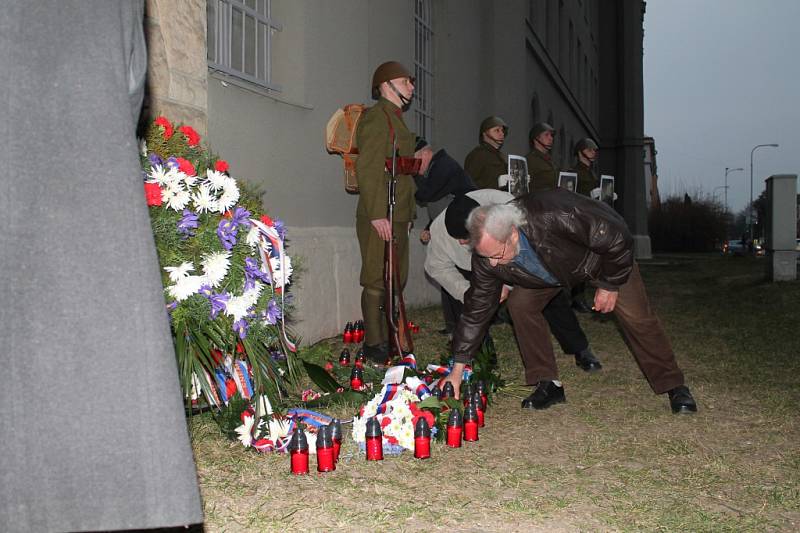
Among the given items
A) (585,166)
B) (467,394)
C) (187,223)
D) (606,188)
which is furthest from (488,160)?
(187,223)

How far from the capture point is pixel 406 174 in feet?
20.8

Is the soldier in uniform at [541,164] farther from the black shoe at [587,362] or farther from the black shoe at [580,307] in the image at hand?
the black shoe at [587,362]

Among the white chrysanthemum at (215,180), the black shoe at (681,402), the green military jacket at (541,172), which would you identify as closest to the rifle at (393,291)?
the black shoe at (681,402)

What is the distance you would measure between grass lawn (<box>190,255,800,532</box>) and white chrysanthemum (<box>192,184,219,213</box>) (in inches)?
45.6

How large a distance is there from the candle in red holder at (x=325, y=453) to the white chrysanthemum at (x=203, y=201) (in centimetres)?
124

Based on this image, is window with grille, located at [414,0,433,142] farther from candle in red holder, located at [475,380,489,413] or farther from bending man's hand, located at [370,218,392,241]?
candle in red holder, located at [475,380,489,413]

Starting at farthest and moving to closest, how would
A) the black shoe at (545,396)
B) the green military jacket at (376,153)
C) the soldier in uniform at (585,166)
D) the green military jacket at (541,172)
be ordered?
1. the soldier in uniform at (585,166)
2. the green military jacket at (541,172)
3. the green military jacket at (376,153)
4. the black shoe at (545,396)

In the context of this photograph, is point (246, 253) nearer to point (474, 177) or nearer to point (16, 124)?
point (16, 124)

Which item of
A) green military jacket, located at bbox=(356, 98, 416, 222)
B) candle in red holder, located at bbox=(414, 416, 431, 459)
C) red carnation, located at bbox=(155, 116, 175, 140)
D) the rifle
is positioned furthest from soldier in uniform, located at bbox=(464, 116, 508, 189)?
candle in red holder, located at bbox=(414, 416, 431, 459)

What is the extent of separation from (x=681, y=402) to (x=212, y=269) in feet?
9.48

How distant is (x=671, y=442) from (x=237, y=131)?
153 inches

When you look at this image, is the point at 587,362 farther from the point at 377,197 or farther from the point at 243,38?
the point at 243,38

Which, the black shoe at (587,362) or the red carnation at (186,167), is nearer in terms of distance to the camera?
the red carnation at (186,167)

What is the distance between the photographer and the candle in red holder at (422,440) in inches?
147
